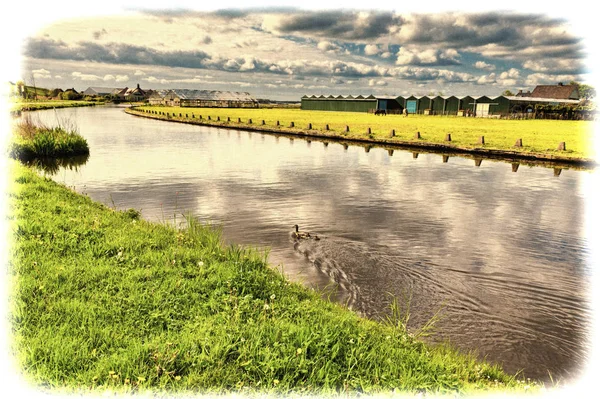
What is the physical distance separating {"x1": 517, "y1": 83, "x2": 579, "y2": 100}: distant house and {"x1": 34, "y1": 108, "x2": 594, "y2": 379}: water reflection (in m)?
93.1

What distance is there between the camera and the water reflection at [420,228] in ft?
24.3

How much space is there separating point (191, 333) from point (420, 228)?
359 inches

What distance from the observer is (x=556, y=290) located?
343 inches

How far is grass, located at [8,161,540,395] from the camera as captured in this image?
4.22 metres

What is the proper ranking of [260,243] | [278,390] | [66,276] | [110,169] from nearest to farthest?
[278,390] → [66,276] → [260,243] → [110,169]

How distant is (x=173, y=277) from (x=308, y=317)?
7.57ft

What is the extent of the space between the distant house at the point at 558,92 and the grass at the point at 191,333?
375ft

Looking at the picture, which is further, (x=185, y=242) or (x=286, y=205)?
(x=286, y=205)

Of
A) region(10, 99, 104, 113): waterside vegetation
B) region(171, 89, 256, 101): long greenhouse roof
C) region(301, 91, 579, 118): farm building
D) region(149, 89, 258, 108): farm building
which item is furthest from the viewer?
region(171, 89, 256, 101): long greenhouse roof

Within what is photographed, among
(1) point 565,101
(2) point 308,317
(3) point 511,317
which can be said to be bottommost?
(3) point 511,317

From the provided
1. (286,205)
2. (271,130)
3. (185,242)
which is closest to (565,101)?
(271,130)

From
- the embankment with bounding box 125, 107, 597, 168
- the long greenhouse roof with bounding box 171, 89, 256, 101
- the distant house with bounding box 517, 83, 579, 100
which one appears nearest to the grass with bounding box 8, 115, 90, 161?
the embankment with bounding box 125, 107, 597, 168

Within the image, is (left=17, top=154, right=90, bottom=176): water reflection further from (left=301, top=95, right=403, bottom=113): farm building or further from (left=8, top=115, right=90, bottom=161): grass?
(left=301, top=95, right=403, bottom=113): farm building

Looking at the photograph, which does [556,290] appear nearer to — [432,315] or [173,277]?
[432,315]
